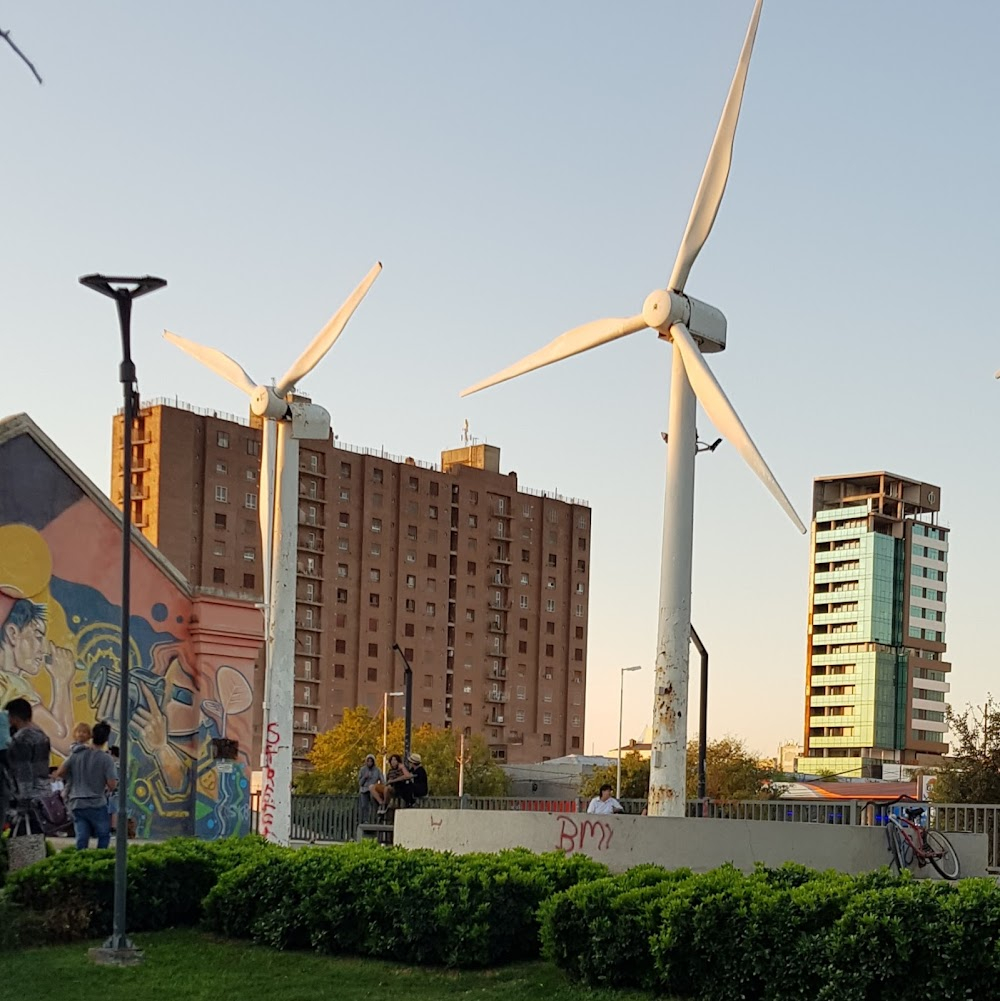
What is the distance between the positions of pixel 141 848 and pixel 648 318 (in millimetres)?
10026

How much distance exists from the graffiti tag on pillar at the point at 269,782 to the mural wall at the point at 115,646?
5963mm

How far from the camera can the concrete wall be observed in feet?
59.9

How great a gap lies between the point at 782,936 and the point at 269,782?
19.3 m

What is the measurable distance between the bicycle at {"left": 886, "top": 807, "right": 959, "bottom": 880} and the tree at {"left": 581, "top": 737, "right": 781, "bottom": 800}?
78.7 meters

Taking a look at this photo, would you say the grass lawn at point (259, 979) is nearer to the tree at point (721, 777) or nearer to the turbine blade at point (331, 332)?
the turbine blade at point (331, 332)

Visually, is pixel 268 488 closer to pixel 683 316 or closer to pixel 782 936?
pixel 683 316

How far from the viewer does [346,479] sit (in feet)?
495

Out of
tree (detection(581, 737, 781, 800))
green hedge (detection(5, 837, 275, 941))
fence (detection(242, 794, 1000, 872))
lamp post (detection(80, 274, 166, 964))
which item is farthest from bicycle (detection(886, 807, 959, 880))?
tree (detection(581, 737, 781, 800))

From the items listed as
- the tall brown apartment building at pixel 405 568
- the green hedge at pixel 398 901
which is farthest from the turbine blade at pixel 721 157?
the tall brown apartment building at pixel 405 568

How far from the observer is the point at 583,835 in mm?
18438

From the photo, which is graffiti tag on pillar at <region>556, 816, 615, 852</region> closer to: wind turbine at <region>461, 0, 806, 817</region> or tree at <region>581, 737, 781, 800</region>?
wind turbine at <region>461, 0, 806, 817</region>

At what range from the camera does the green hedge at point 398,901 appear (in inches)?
622

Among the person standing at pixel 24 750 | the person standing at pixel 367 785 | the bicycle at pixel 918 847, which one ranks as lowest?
the person standing at pixel 367 785

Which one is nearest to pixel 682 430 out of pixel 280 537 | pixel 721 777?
pixel 280 537
